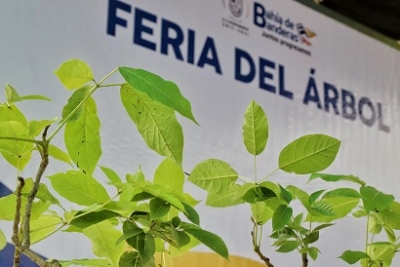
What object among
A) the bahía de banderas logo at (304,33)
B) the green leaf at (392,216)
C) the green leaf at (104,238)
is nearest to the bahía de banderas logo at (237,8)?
the bahía de banderas logo at (304,33)

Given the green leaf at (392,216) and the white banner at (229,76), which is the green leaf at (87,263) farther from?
the white banner at (229,76)

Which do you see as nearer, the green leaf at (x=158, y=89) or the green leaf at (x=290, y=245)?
the green leaf at (x=158, y=89)

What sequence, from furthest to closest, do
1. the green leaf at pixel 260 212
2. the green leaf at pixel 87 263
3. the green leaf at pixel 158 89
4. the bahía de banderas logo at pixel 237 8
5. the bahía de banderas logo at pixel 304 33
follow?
the bahía de banderas logo at pixel 304 33 → the bahía de banderas logo at pixel 237 8 → the green leaf at pixel 260 212 → the green leaf at pixel 87 263 → the green leaf at pixel 158 89

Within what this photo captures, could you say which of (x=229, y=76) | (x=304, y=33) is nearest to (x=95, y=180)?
(x=229, y=76)

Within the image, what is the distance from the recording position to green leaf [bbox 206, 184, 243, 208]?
1.77 ft

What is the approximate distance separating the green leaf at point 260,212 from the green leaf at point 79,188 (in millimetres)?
183

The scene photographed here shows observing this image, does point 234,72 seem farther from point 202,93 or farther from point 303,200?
point 303,200

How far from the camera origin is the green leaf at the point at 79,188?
444mm

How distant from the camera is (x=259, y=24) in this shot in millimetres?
1967

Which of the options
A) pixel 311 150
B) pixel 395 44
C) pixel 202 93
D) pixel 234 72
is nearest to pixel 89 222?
pixel 311 150

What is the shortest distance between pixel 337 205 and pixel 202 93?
113cm

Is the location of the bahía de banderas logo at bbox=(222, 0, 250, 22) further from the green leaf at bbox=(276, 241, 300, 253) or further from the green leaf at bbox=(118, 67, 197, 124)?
the green leaf at bbox=(118, 67, 197, 124)

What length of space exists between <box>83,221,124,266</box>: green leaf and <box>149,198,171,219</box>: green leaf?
12 centimetres

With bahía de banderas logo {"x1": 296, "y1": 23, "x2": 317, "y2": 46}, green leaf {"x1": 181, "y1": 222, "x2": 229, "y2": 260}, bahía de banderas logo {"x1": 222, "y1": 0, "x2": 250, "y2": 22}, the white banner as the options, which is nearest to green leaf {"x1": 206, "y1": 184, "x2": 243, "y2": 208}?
green leaf {"x1": 181, "y1": 222, "x2": 229, "y2": 260}
